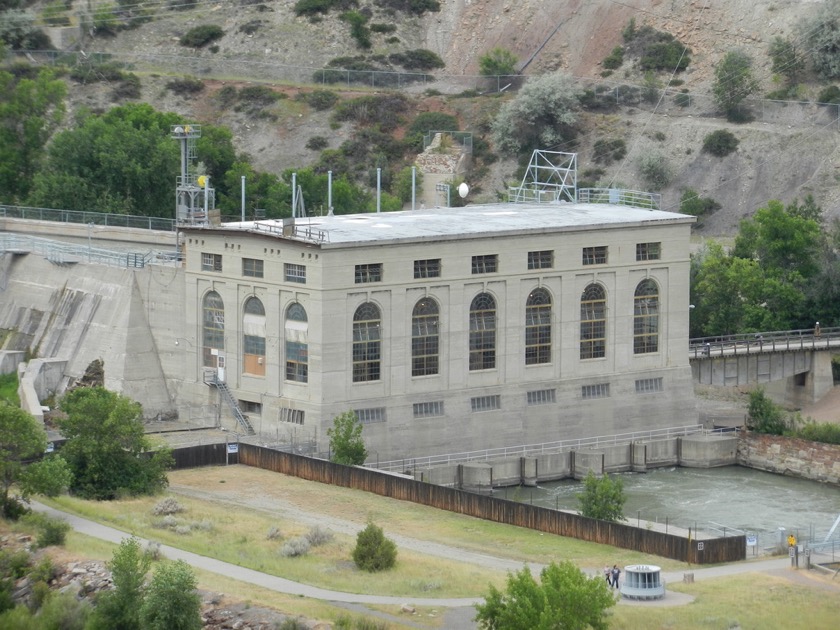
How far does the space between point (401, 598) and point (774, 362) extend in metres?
48.0

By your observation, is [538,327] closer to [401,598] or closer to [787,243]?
[787,243]

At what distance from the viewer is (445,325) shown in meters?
109

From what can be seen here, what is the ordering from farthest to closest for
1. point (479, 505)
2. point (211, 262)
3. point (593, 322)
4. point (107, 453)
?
point (593, 322) → point (211, 262) → point (107, 453) → point (479, 505)

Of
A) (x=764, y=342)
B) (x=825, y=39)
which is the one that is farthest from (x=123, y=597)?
(x=825, y=39)

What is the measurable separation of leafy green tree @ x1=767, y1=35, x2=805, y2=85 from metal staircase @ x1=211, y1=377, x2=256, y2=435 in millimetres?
73097

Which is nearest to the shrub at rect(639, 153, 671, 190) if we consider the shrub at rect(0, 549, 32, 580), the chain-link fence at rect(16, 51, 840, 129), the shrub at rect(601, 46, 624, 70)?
the chain-link fence at rect(16, 51, 840, 129)

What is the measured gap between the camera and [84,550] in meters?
86.5

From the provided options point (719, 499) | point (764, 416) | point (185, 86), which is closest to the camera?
point (719, 499)

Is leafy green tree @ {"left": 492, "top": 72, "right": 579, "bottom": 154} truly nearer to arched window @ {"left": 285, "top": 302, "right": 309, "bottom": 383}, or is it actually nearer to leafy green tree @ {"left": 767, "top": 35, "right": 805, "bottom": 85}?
leafy green tree @ {"left": 767, "top": 35, "right": 805, "bottom": 85}

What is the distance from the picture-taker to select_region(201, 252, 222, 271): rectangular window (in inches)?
4321

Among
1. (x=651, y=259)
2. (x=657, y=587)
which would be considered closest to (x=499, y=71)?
(x=651, y=259)

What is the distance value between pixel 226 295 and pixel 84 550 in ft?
81.7

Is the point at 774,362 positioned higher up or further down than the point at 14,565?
higher up

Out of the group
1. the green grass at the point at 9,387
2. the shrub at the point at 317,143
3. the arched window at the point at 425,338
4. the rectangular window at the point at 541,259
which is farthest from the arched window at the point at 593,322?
the shrub at the point at 317,143
